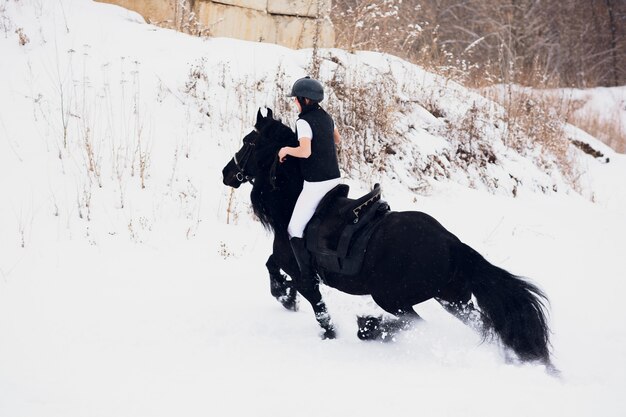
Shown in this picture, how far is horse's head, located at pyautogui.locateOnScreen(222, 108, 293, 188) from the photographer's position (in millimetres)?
4727

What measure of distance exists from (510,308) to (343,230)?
126 cm

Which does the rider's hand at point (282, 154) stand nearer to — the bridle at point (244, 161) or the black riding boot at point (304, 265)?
the bridle at point (244, 161)

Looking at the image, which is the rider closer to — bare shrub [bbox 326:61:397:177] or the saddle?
the saddle

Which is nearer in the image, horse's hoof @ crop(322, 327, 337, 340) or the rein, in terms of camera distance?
horse's hoof @ crop(322, 327, 337, 340)

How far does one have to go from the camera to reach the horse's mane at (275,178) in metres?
4.71

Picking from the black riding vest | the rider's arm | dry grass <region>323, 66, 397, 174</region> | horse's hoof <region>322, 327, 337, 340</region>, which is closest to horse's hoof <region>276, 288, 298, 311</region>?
horse's hoof <region>322, 327, 337, 340</region>

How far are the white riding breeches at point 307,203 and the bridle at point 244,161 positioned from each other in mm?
533

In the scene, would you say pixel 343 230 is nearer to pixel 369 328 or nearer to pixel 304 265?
pixel 304 265

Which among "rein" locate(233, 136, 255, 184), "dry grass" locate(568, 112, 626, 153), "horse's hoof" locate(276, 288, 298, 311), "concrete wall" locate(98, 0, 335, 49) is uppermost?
"concrete wall" locate(98, 0, 335, 49)

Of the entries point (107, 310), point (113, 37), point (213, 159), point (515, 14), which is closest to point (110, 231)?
point (107, 310)

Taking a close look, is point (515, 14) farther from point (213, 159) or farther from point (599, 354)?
point (599, 354)

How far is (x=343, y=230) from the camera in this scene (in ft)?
14.4

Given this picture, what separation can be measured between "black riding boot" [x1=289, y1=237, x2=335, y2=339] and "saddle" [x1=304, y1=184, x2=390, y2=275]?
0.23 feet

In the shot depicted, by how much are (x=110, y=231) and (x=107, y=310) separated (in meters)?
1.51
